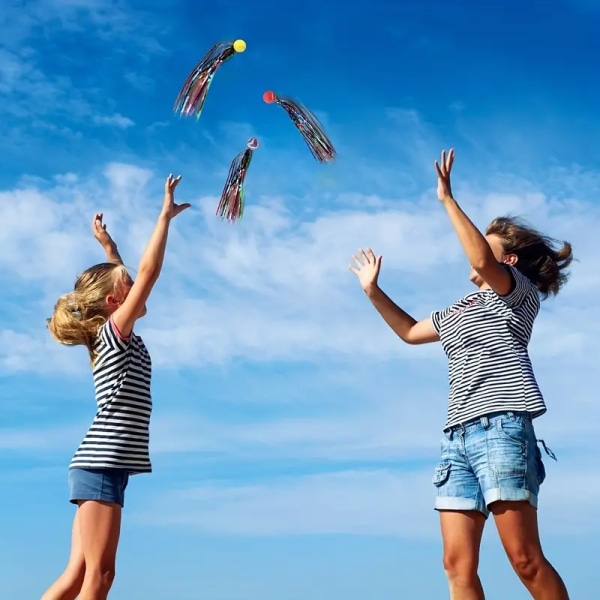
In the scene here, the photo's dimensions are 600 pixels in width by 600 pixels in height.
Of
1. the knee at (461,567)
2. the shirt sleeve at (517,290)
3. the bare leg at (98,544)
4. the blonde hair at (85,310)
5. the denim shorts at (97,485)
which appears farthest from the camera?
the blonde hair at (85,310)

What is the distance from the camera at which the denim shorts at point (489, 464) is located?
4949 millimetres

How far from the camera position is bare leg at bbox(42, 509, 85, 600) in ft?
16.7

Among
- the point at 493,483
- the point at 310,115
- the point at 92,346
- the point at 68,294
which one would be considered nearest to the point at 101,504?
the point at 92,346

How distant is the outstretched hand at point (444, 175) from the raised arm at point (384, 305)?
1.03 m

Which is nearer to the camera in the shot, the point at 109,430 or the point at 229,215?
the point at 109,430

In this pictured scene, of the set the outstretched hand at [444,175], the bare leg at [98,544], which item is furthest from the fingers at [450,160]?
the bare leg at [98,544]

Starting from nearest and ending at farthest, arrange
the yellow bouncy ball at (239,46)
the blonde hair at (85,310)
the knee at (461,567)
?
the knee at (461,567), the blonde hair at (85,310), the yellow bouncy ball at (239,46)

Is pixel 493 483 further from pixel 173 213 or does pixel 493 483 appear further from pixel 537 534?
pixel 173 213

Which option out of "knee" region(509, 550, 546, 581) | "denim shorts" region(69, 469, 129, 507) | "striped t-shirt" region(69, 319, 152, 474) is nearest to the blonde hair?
"striped t-shirt" region(69, 319, 152, 474)

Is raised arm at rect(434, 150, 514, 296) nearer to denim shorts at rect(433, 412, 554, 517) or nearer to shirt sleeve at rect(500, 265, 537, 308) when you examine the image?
shirt sleeve at rect(500, 265, 537, 308)

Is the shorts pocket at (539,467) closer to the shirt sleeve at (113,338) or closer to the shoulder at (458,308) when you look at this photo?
the shoulder at (458,308)

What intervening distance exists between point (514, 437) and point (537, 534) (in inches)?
22.5

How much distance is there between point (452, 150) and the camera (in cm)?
557

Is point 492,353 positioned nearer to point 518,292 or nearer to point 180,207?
point 518,292
